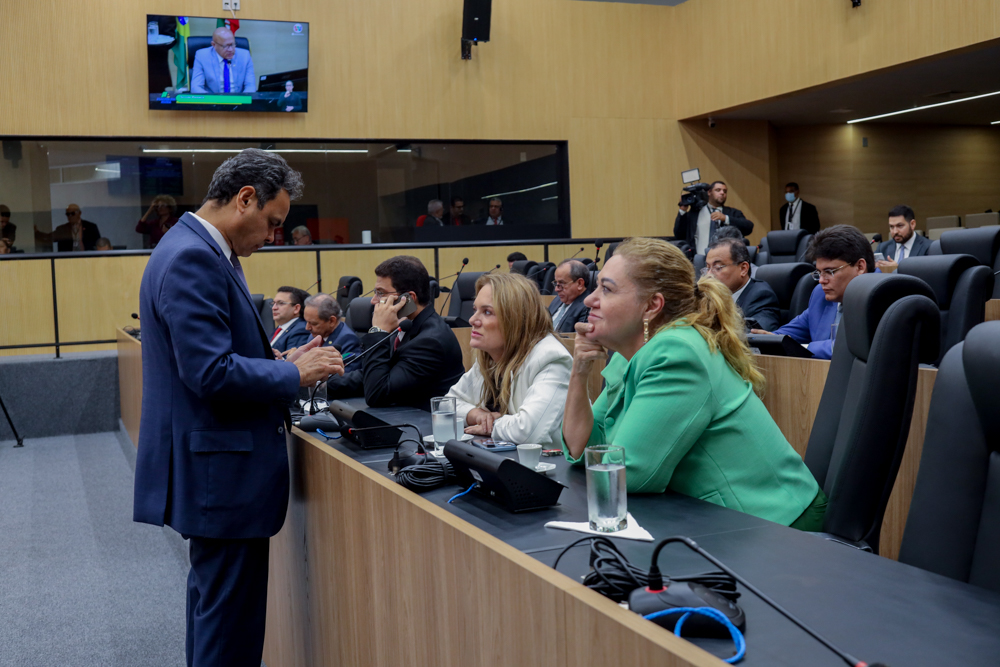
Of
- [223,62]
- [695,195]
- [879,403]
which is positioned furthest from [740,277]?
[223,62]

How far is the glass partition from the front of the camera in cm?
846

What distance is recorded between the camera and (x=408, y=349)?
3148 millimetres

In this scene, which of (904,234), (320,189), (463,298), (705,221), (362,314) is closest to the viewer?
(362,314)

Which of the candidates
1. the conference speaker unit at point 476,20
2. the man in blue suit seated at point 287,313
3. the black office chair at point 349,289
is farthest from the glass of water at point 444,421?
the conference speaker unit at point 476,20

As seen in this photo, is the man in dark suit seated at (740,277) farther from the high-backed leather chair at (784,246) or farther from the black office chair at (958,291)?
Answer: the high-backed leather chair at (784,246)

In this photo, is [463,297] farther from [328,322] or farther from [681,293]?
[681,293]

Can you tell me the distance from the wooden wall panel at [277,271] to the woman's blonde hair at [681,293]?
6.59 m

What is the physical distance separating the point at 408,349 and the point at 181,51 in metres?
6.63

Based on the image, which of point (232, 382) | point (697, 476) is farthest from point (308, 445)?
point (697, 476)

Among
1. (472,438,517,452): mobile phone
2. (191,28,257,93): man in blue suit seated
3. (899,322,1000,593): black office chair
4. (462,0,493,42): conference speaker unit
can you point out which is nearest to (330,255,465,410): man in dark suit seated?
(472,438,517,452): mobile phone

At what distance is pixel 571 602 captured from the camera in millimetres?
900

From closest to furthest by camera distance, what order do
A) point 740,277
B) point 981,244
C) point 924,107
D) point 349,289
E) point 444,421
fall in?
point 444,421
point 740,277
point 981,244
point 349,289
point 924,107

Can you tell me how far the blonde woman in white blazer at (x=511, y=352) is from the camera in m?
2.39

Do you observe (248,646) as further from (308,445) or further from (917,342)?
(917,342)
